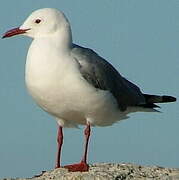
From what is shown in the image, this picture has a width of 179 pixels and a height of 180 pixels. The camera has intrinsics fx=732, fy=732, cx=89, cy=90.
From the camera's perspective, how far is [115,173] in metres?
11.7

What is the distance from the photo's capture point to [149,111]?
15.9 metres

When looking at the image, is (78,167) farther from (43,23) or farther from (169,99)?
(169,99)

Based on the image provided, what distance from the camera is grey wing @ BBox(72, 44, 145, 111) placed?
12.9 m

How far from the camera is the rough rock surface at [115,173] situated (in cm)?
1155

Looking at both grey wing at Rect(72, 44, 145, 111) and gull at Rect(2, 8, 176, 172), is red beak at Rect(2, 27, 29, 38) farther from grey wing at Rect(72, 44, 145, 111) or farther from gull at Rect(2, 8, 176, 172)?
grey wing at Rect(72, 44, 145, 111)

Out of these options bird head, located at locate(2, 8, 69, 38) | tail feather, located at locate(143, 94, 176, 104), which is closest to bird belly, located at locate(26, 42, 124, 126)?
bird head, located at locate(2, 8, 69, 38)

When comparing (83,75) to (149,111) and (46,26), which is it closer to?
(46,26)

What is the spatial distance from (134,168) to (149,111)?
3.82 m

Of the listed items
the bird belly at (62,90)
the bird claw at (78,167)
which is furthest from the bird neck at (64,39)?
the bird claw at (78,167)

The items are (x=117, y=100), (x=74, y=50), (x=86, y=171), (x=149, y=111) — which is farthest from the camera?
(x=149, y=111)

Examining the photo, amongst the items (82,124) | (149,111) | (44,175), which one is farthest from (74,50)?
(149,111)

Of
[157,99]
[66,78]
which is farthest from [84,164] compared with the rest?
[157,99]

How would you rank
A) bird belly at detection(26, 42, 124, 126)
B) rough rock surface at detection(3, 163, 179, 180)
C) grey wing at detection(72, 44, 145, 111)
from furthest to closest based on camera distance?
grey wing at detection(72, 44, 145, 111)
bird belly at detection(26, 42, 124, 126)
rough rock surface at detection(3, 163, 179, 180)

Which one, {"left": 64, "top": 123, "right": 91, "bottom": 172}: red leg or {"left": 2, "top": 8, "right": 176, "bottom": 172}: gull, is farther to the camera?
{"left": 2, "top": 8, "right": 176, "bottom": 172}: gull
